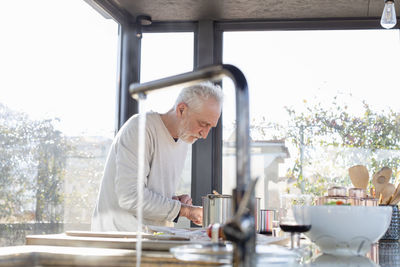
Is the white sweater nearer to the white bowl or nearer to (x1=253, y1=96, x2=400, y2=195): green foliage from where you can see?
(x1=253, y1=96, x2=400, y2=195): green foliage

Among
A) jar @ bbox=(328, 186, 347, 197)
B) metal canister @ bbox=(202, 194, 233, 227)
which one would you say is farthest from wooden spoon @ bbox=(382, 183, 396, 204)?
metal canister @ bbox=(202, 194, 233, 227)

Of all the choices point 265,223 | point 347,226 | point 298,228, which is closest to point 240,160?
point 298,228

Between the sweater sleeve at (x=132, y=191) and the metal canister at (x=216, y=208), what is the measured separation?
1.45 feet

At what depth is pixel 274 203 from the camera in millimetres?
3238

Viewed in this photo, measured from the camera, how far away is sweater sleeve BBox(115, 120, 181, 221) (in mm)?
2199

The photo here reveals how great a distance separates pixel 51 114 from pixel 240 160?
1.97 meters

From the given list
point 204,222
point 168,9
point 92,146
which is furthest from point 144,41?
point 204,222

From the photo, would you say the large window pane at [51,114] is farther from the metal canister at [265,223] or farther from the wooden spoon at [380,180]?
the wooden spoon at [380,180]

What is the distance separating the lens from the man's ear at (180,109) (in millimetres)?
2465

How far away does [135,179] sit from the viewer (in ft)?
7.29

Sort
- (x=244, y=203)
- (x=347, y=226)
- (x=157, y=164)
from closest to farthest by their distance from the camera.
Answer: (x=244, y=203)
(x=347, y=226)
(x=157, y=164)

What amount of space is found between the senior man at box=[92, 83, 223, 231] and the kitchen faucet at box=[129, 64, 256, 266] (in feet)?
4.85

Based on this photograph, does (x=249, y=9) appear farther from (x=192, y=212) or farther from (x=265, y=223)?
(x=265, y=223)

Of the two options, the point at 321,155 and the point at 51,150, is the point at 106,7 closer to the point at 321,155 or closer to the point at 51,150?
the point at 51,150
